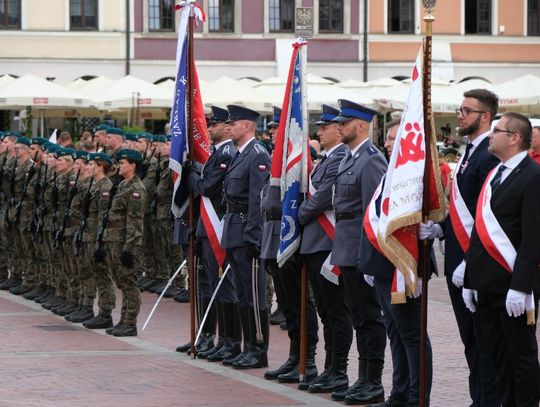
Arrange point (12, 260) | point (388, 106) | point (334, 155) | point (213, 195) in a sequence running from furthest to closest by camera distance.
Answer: point (388, 106)
point (12, 260)
point (213, 195)
point (334, 155)

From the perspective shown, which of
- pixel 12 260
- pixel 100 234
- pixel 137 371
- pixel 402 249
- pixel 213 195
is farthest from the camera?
pixel 12 260

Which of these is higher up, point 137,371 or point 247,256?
point 247,256

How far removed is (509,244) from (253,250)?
153 inches

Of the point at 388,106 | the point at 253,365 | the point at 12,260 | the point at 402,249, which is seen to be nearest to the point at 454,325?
the point at 253,365

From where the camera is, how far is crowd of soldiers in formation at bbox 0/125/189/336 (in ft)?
47.2

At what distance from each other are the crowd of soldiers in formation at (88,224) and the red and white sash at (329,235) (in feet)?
12.4

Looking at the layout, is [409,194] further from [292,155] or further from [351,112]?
[292,155]

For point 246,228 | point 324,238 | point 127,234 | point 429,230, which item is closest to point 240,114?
point 246,228

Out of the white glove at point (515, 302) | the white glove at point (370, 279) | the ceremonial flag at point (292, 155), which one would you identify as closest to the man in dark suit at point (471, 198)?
the white glove at point (515, 302)

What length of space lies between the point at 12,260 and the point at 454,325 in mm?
7217

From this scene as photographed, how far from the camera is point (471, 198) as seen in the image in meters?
8.97

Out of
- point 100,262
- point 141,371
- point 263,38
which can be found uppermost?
point 263,38

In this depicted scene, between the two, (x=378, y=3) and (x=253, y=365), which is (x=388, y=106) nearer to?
(x=378, y=3)

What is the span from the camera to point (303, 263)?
36.6 feet
